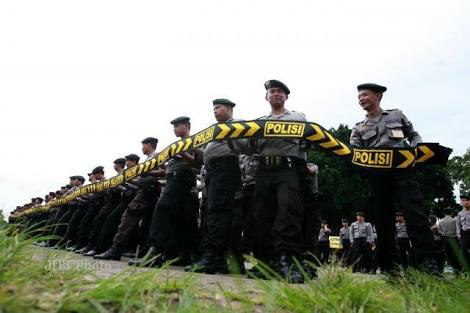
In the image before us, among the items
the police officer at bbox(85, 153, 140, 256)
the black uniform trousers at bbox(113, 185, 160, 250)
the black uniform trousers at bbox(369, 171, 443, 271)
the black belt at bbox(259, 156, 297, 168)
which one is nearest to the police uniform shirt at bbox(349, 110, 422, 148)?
the black uniform trousers at bbox(369, 171, 443, 271)

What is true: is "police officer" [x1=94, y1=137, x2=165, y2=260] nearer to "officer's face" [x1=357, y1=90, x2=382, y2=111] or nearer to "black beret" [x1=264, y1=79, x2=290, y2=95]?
"black beret" [x1=264, y1=79, x2=290, y2=95]

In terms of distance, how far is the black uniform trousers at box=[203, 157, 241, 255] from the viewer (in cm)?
464

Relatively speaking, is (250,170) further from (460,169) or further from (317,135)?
(460,169)

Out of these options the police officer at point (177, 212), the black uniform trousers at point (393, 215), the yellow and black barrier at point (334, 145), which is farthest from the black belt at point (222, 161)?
the black uniform trousers at point (393, 215)

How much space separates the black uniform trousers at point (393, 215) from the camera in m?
4.03

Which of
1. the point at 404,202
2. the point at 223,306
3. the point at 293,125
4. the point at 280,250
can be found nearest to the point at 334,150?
the point at 293,125

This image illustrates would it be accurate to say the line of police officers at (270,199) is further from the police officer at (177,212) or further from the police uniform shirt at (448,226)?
the police uniform shirt at (448,226)

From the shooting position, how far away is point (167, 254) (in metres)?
5.66

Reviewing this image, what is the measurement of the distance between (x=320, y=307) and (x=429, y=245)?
2537 millimetres

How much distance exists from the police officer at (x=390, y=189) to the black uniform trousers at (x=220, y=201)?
1442 mm

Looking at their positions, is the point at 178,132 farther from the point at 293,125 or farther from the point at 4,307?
the point at 4,307

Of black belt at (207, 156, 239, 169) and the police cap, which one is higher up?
the police cap

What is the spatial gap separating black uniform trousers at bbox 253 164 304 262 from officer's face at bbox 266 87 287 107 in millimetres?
813

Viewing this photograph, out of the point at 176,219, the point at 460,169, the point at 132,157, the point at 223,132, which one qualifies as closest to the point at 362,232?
the point at 132,157
